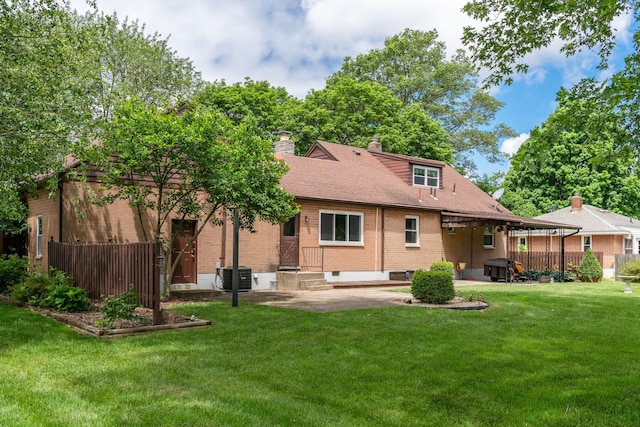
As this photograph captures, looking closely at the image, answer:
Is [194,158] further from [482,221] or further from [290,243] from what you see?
[482,221]

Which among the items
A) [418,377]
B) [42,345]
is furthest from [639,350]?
[42,345]

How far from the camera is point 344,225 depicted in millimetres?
22109

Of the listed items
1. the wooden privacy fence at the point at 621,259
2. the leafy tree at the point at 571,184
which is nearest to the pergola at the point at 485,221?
the wooden privacy fence at the point at 621,259

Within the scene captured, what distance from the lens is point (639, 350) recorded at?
8.55 m

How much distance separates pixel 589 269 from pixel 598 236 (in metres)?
5.56

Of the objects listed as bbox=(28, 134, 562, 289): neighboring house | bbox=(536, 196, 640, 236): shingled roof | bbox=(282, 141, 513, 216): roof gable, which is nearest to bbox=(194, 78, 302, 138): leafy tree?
bbox=(28, 134, 562, 289): neighboring house

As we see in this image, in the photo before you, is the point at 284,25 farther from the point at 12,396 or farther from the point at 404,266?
the point at 12,396

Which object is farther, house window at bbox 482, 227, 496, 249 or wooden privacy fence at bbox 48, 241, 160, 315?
house window at bbox 482, 227, 496, 249

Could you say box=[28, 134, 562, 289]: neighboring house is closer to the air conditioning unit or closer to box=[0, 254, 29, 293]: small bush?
the air conditioning unit

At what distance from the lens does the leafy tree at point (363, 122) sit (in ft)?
121

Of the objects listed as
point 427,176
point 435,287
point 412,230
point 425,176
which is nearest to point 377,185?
point 412,230

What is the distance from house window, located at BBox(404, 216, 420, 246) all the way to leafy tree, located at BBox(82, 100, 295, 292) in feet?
33.4

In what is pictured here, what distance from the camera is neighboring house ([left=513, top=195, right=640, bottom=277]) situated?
30453 mm

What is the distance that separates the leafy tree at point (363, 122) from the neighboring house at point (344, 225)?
7.44m
